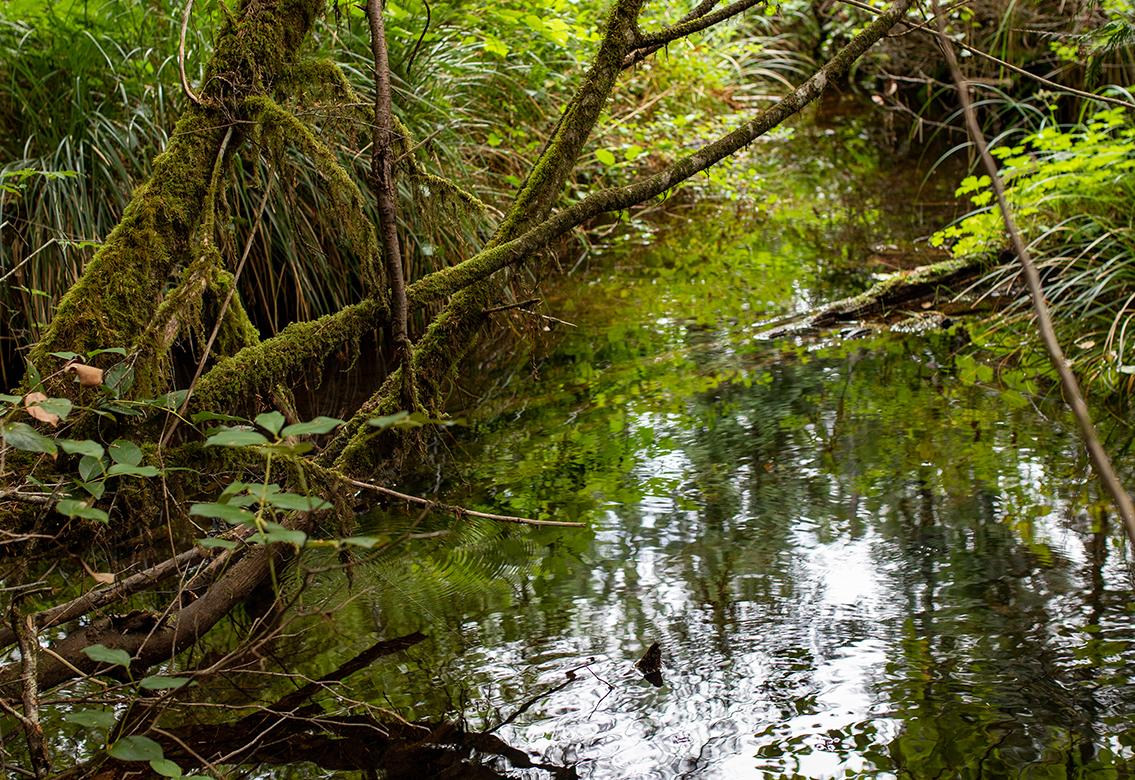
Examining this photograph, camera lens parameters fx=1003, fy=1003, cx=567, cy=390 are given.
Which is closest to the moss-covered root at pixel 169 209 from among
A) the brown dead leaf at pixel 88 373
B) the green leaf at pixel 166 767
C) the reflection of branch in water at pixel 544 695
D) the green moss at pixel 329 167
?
the green moss at pixel 329 167

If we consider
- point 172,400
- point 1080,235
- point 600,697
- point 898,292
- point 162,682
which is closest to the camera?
point 162,682

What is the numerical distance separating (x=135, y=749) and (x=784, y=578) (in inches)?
56.6

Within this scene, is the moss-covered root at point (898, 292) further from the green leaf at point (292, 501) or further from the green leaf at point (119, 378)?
the green leaf at point (292, 501)

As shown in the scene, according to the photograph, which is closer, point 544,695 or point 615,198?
point 544,695

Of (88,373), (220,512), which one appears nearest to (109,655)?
(220,512)

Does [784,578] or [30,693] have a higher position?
[30,693]

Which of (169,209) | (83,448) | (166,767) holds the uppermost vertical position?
(169,209)

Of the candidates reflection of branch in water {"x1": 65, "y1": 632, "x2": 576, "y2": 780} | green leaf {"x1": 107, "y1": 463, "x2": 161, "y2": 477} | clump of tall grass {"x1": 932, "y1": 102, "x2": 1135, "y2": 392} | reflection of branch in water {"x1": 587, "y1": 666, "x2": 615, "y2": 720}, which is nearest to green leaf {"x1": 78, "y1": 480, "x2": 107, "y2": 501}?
green leaf {"x1": 107, "y1": 463, "x2": 161, "y2": 477}

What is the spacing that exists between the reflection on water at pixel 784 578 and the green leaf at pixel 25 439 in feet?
2.80

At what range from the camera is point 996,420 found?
3.07 metres

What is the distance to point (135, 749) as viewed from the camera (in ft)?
4.14

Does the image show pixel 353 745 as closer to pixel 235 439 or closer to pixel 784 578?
pixel 235 439

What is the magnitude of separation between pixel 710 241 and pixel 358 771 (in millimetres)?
4262

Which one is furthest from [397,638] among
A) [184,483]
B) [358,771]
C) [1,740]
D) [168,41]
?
[168,41]
